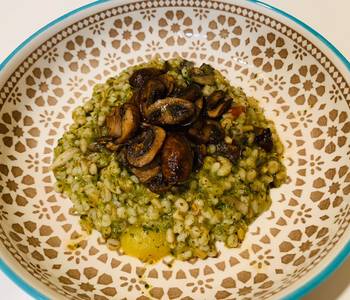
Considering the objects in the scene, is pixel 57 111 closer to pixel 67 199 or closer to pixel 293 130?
pixel 67 199

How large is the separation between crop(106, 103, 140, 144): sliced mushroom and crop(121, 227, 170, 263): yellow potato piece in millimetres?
648

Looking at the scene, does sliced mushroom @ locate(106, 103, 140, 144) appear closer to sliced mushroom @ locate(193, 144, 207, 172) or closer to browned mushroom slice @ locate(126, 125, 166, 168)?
browned mushroom slice @ locate(126, 125, 166, 168)

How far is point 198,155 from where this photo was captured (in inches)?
117

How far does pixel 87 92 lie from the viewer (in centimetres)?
391

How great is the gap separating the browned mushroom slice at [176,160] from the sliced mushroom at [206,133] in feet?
0.58

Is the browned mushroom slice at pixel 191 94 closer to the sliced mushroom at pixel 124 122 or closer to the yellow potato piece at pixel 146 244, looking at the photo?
the sliced mushroom at pixel 124 122

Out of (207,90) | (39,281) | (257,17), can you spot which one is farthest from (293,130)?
(39,281)

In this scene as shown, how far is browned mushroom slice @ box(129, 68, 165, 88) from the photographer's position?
10.6 feet

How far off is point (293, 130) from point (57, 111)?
6.72 feet

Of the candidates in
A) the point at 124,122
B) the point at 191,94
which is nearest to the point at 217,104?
the point at 191,94

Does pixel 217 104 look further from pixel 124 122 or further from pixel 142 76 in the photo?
pixel 124 122

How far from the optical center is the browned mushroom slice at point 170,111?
113 inches

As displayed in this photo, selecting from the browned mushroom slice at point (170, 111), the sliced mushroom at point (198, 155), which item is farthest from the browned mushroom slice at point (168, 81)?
the sliced mushroom at point (198, 155)

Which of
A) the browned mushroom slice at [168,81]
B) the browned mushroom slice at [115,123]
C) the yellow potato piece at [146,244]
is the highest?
the browned mushroom slice at [168,81]
